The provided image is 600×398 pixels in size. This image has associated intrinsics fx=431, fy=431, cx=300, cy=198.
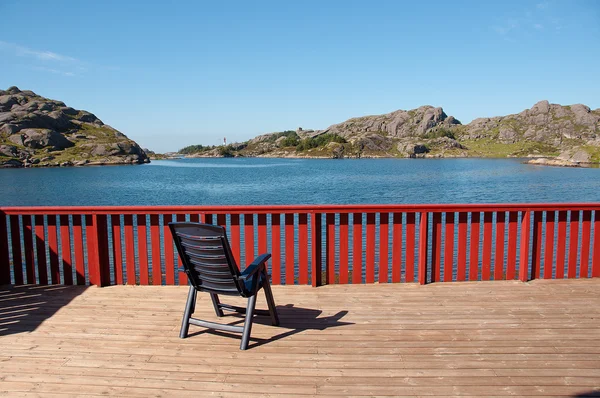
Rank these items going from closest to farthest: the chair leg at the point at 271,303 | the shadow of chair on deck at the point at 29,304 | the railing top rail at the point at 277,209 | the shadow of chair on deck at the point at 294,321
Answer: the shadow of chair on deck at the point at 294,321 → the chair leg at the point at 271,303 → the shadow of chair on deck at the point at 29,304 → the railing top rail at the point at 277,209

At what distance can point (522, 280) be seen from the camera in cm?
596

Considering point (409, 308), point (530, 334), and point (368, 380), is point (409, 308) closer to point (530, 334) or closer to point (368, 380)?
point (530, 334)

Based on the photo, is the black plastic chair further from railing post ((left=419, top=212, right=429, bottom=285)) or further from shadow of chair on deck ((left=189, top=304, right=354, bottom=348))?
railing post ((left=419, top=212, right=429, bottom=285))

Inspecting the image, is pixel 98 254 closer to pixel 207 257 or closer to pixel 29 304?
pixel 29 304

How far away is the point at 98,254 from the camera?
232 inches

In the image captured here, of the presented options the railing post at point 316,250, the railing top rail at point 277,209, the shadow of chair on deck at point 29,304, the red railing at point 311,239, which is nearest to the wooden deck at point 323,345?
the shadow of chair on deck at point 29,304

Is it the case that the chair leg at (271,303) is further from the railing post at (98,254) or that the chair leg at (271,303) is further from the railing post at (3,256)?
the railing post at (3,256)

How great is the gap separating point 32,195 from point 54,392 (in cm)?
4680

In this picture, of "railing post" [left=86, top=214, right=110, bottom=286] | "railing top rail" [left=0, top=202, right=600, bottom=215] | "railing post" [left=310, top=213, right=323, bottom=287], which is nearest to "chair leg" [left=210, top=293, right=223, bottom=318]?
"railing top rail" [left=0, top=202, right=600, bottom=215]

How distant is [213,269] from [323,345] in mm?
1236

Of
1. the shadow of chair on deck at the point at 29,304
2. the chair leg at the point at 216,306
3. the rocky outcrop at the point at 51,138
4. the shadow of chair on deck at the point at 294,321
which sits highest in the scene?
the rocky outcrop at the point at 51,138

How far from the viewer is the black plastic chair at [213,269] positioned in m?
3.79

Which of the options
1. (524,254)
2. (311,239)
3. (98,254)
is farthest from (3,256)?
(524,254)

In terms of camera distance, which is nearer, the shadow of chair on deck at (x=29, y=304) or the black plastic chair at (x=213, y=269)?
the black plastic chair at (x=213, y=269)
